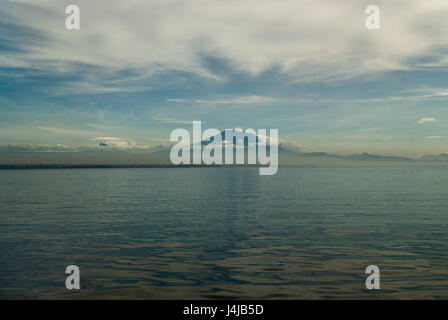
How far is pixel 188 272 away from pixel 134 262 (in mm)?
4532

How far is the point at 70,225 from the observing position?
40656mm

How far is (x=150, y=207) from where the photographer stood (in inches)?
2258

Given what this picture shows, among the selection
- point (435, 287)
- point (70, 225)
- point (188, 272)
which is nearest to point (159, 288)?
point (188, 272)

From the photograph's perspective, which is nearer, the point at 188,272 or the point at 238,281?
the point at 238,281

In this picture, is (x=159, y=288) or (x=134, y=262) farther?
(x=134, y=262)
